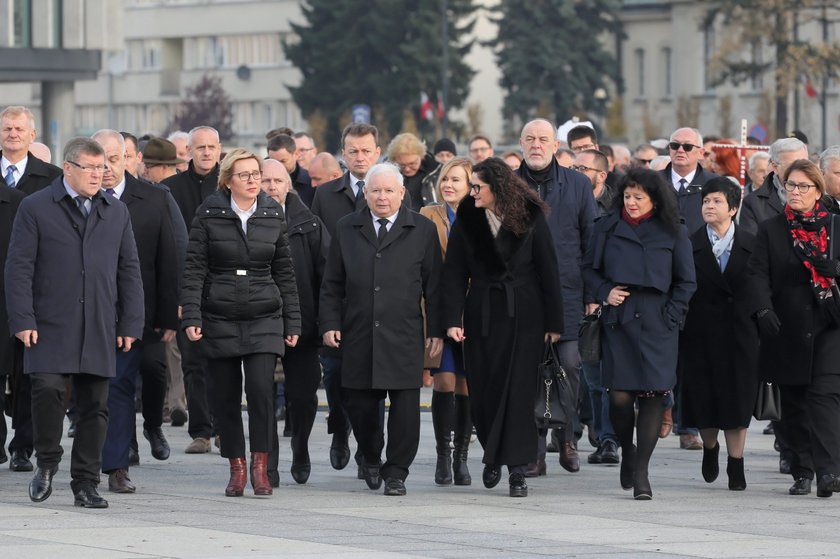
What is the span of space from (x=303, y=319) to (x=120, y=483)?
63.2 inches

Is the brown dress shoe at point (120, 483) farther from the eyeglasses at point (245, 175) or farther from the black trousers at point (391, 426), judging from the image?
the eyeglasses at point (245, 175)

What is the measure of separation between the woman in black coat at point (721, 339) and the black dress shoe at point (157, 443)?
3.81 metres

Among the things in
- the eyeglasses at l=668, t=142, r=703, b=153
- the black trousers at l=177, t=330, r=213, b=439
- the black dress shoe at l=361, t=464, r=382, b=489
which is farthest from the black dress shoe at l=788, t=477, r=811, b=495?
the black trousers at l=177, t=330, r=213, b=439

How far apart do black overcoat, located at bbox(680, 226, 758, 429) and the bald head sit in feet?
20.8

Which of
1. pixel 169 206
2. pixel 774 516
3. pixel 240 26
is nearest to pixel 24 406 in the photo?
pixel 169 206

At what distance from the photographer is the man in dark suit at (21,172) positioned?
47.4 feet

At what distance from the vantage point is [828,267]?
1362 centimetres

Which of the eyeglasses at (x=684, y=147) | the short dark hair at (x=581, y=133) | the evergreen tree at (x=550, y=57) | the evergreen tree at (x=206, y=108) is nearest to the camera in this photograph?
the eyeglasses at (x=684, y=147)

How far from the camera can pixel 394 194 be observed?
13.6 meters

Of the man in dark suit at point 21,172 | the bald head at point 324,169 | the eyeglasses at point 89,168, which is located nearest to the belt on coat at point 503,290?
the eyeglasses at point 89,168

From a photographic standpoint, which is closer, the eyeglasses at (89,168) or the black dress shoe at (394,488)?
the eyeglasses at (89,168)

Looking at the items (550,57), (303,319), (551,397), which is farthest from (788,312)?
(550,57)

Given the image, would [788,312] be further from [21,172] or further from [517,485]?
[21,172]

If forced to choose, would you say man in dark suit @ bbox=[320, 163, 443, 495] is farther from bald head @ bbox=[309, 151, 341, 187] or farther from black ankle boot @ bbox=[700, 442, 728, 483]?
bald head @ bbox=[309, 151, 341, 187]
